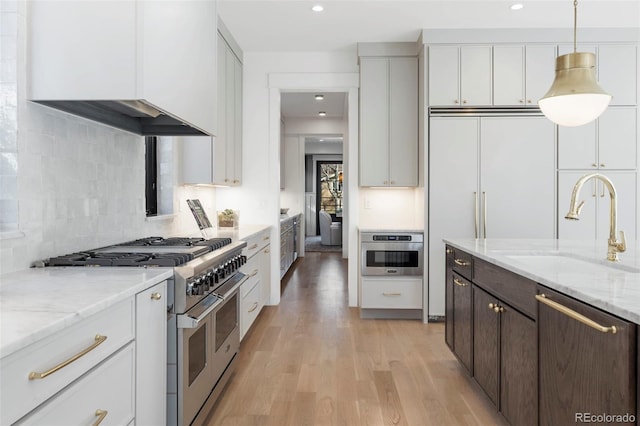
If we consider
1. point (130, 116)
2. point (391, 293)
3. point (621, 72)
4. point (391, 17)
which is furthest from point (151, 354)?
point (621, 72)

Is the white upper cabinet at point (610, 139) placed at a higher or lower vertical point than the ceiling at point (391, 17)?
lower

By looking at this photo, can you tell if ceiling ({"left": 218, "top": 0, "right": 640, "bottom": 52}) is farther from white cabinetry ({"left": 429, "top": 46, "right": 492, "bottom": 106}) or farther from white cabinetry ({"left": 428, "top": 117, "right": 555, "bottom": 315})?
white cabinetry ({"left": 428, "top": 117, "right": 555, "bottom": 315})

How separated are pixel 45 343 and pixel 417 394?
2.13 meters

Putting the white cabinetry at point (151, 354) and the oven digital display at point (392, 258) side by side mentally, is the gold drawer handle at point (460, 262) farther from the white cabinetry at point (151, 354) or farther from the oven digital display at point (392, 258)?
the white cabinetry at point (151, 354)

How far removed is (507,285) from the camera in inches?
77.0

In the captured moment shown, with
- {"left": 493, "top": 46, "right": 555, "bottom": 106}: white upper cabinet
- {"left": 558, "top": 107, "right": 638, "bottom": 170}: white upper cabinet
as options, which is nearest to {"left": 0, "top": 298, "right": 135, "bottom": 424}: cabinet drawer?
{"left": 493, "top": 46, "right": 555, "bottom": 106}: white upper cabinet

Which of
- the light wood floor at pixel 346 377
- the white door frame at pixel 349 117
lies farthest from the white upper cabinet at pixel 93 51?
the white door frame at pixel 349 117

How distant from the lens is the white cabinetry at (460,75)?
13.1ft

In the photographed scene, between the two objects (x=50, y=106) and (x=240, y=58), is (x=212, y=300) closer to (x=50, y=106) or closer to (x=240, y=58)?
(x=50, y=106)

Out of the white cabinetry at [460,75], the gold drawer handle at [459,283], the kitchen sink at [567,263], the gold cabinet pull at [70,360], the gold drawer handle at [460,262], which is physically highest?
the white cabinetry at [460,75]

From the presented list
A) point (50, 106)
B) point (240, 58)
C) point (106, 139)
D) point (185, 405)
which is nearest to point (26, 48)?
point (50, 106)

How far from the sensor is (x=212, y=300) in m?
2.14

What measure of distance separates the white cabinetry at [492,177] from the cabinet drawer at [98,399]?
→ 10.4 ft

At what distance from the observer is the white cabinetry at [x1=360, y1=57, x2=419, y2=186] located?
14.2ft
